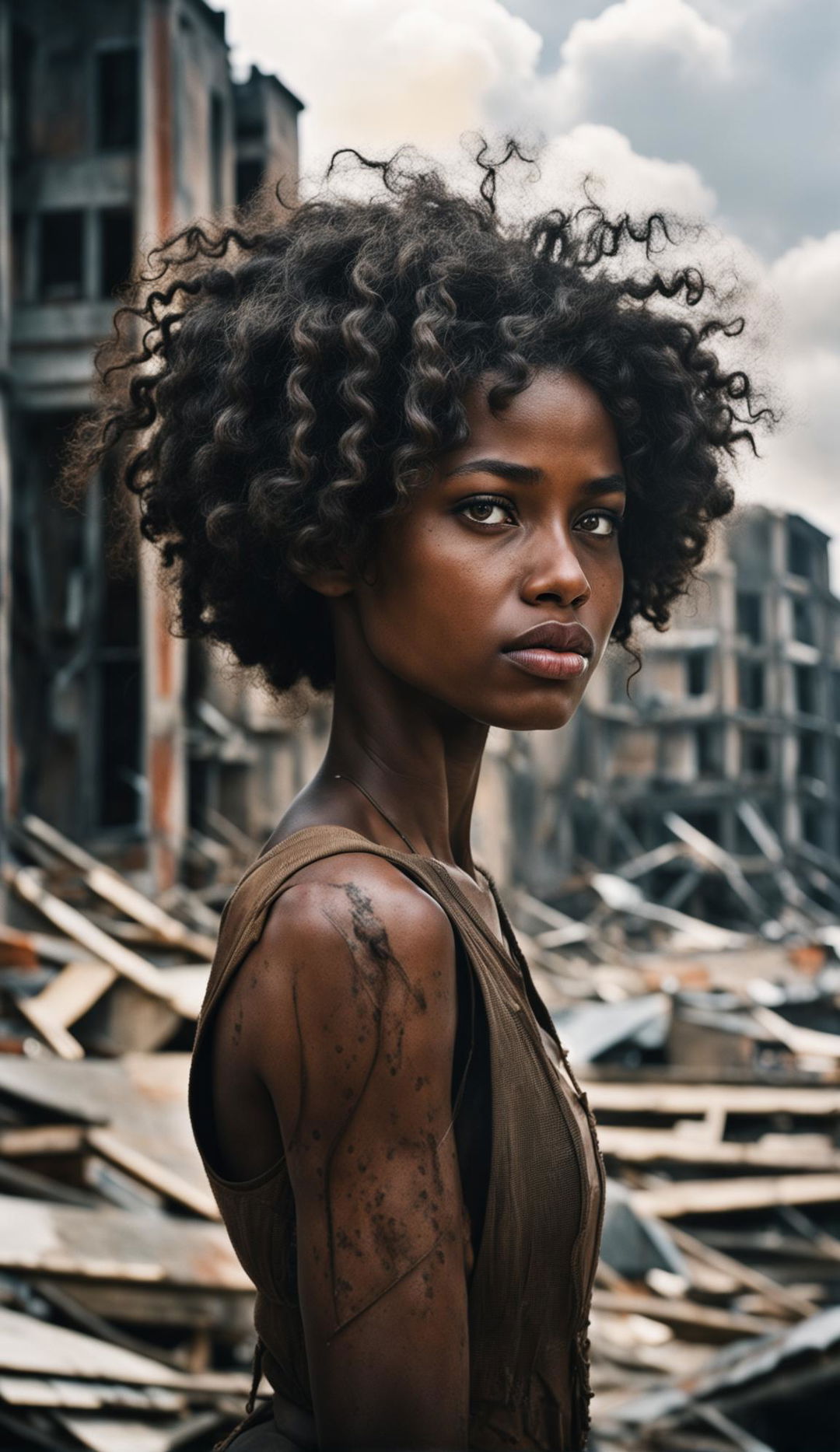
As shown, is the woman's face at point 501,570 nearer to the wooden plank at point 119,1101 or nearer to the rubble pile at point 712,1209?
the rubble pile at point 712,1209

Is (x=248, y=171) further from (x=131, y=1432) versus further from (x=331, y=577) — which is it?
(x=331, y=577)

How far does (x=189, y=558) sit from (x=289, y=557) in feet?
1.16

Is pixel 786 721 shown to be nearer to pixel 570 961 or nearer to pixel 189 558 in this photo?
pixel 570 961

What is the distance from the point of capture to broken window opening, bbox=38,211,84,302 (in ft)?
48.4

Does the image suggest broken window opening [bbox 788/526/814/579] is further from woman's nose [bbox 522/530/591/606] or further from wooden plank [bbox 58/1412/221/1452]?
woman's nose [bbox 522/530/591/606]

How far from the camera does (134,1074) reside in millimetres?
7672

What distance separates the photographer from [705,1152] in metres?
9.28

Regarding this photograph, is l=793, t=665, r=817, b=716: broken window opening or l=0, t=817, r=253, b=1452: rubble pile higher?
l=793, t=665, r=817, b=716: broken window opening

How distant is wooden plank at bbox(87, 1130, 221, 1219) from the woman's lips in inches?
186

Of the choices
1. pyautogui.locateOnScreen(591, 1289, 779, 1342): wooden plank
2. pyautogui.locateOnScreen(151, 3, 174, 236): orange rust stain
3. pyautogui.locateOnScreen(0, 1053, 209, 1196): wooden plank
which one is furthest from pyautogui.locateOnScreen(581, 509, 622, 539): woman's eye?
pyautogui.locateOnScreen(151, 3, 174, 236): orange rust stain

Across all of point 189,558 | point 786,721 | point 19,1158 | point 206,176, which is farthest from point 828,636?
point 189,558

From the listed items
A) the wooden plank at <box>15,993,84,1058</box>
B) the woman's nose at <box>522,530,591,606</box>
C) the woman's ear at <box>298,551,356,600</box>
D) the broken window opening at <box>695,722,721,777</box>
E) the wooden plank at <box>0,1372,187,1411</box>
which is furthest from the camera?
the broken window opening at <box>695,722,721,777</box>

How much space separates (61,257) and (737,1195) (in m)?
11.1

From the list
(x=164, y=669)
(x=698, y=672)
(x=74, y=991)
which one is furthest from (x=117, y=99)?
(x=698, y=672)
